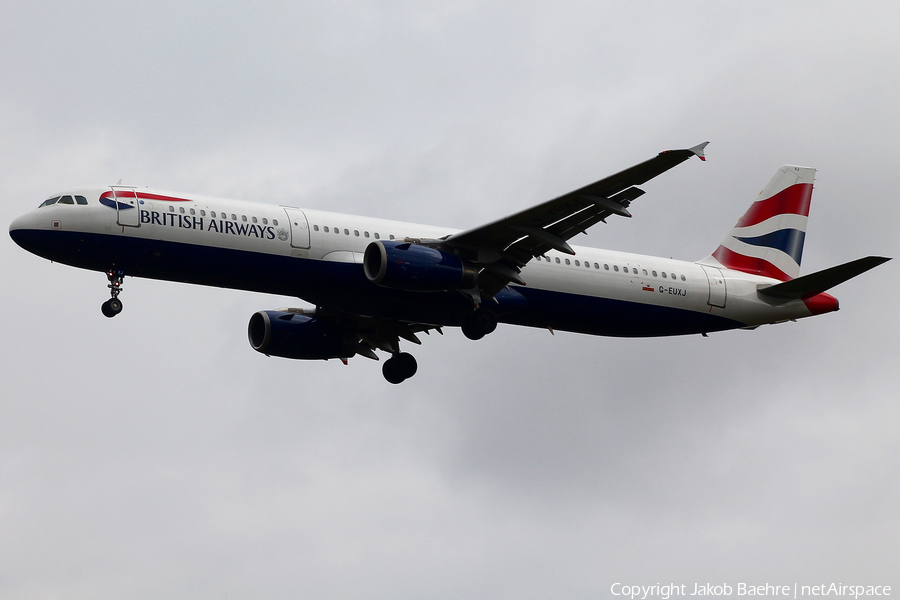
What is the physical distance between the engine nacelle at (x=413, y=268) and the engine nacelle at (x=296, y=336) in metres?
7.00

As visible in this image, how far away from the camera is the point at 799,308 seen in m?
41.8

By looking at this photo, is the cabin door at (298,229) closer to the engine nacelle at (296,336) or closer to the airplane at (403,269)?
the airplane at (403,269)

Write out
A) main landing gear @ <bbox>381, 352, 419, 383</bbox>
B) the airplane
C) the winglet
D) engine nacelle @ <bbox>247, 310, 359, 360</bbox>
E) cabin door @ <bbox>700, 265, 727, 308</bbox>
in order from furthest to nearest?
main landing gear @ <bbox>381, 352, 419, 383</bbox> → cabin door @ <bbox>700, 265, 727, 308</bbox> → engine nacelle @ <bbox>247, 310, 359, 360</bbox> → the airplane → the winglet

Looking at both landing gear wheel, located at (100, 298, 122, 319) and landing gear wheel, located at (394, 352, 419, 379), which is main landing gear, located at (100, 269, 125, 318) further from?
landing gear wheel, located at (394, 352, 419, 379)

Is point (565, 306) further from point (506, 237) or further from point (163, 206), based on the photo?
point (163, 206)

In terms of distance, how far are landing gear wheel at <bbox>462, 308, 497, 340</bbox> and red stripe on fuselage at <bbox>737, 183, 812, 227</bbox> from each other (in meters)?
13.8

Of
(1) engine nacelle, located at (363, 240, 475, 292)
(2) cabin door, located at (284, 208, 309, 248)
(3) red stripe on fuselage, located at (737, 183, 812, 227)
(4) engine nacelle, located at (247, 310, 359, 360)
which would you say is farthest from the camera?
(3) red stripe on fuselage, located at (737, 183, 812, 227)

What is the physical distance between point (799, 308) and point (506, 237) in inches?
504

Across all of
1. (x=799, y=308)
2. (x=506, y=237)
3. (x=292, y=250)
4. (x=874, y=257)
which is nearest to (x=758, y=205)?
(x=799, y=308)

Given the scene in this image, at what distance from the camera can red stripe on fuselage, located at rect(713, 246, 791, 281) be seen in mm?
43750

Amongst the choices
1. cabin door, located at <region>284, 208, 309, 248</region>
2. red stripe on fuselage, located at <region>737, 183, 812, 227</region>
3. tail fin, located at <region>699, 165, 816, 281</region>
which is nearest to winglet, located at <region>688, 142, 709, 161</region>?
cabin door, located at <region>284, 208, 309, 248</region>

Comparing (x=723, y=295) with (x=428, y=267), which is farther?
(x=723, y=295)

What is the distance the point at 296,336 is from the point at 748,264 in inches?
681

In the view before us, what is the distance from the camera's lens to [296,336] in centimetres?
4100
